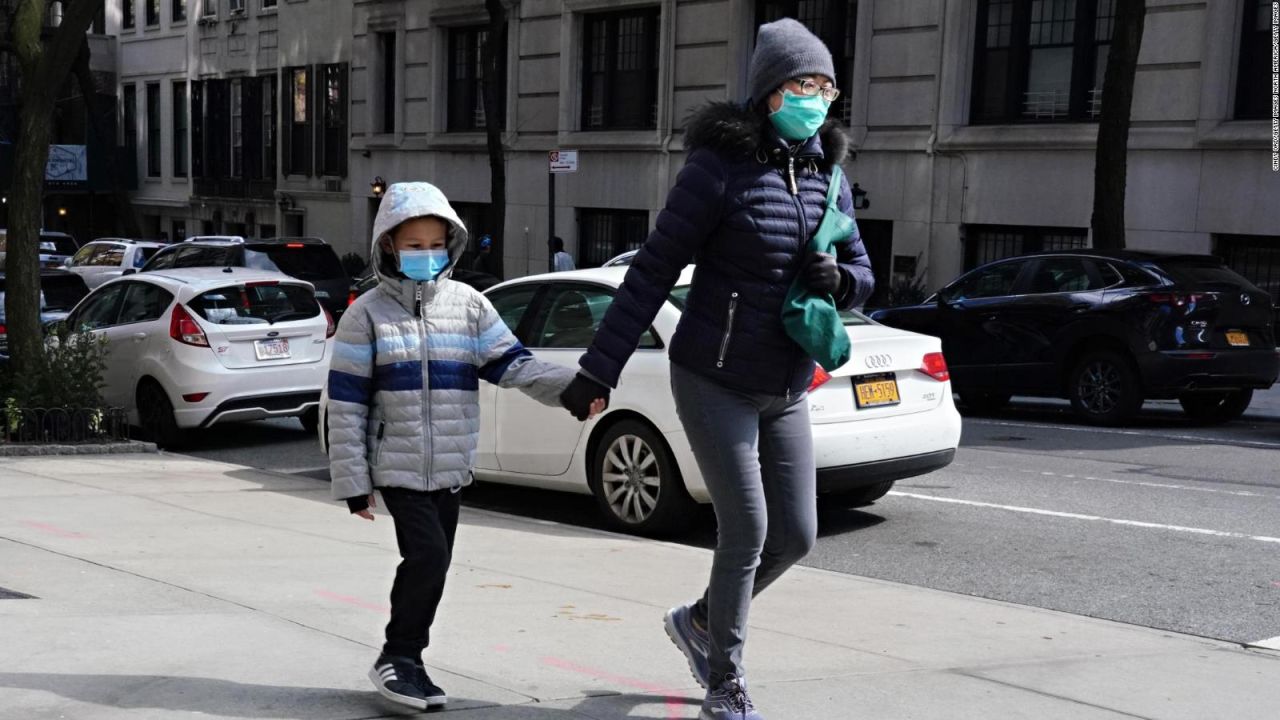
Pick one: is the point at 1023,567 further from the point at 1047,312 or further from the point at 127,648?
the point at 1047,312

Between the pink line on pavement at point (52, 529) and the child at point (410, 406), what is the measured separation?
147 inches

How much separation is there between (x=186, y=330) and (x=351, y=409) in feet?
28.3

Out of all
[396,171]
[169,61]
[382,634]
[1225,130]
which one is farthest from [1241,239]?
[169,61]

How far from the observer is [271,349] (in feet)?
42.9

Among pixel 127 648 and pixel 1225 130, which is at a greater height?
pixel 1225 130

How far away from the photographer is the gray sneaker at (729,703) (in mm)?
4469

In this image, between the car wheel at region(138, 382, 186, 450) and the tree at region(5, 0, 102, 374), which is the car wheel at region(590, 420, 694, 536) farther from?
the tree at region(5, 0, 102, 374)

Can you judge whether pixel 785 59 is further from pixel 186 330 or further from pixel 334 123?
pixel 334 123

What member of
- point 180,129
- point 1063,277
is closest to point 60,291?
point 1063,277

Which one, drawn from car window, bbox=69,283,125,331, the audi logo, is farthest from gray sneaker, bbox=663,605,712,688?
car window, bbox=69,283,125,331

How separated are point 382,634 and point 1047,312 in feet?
34.4

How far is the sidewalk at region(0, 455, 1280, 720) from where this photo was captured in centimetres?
488

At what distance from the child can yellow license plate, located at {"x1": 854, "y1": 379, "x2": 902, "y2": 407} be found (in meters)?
3.99

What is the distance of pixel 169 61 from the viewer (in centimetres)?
4809
